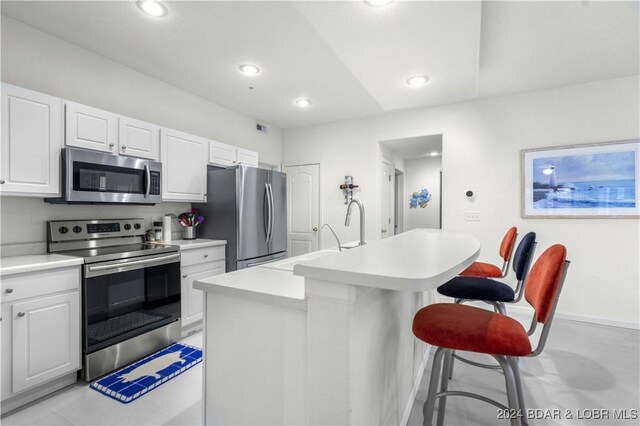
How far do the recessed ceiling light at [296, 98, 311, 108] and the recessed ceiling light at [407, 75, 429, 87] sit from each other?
137 centimetres

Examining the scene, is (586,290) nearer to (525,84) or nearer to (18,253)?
(525,84)

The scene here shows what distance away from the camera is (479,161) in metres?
3.86

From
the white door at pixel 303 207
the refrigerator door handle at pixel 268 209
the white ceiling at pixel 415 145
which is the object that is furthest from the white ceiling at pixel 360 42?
the white door at pixel 303 207

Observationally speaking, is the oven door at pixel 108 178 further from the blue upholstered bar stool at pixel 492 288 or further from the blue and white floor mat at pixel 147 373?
the blue upholstered bar stool at pixel 492 288

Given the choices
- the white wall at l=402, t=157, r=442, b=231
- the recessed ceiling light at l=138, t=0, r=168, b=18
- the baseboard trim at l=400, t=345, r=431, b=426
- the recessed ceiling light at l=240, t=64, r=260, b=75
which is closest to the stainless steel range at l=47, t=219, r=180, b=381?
the recessed ceiling light at l=138, t=0, r=168, b=18

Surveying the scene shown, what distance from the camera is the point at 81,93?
267cm

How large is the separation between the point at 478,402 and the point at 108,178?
3.21m

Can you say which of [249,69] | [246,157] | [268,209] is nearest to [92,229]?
[268,209]

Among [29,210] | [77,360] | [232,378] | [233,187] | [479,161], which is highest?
[479,161]

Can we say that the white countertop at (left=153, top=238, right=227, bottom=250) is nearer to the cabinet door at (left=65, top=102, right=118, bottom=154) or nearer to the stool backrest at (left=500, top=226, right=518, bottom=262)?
the cabinet door at (left=65, top=102, right=118, bottom=154)

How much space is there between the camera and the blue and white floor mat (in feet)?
6.57

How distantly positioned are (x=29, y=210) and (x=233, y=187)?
65.0 inches

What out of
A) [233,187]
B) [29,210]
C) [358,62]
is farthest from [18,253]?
[358,62]

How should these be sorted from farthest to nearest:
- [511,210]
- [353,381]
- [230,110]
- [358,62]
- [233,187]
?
[230,110] → [511,210] → [233,187] → [358,62] → [353,381]
